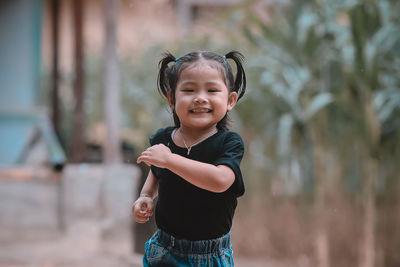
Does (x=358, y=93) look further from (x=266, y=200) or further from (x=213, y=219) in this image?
(x=213, y=219)

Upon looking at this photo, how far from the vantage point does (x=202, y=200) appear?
36.0 inches

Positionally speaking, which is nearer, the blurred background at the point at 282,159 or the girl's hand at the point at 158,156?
the girl's hand at the point at 158,156

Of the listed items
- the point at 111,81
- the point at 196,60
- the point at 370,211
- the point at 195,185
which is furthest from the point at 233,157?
the point at 111,81

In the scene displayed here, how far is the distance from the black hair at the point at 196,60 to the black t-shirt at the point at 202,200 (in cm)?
7

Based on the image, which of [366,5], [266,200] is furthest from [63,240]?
[366,5]

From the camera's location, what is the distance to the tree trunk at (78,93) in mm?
3764

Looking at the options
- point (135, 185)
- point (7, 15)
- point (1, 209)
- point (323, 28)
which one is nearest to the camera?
point (323, 28)

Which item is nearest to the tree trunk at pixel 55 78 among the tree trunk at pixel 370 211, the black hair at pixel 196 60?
the tree trunk at pixel 370 211

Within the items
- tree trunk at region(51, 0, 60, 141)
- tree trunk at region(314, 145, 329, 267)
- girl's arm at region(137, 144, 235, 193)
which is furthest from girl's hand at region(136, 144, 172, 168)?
tree trunk at region(51, 0, 60, 141)

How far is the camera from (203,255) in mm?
919

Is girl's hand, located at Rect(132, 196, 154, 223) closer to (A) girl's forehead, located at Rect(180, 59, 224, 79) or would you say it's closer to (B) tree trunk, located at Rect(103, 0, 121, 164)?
(A) girl's forehead, located at Rect(180, 59, 224, 79)

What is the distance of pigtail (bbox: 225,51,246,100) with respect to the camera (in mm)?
985

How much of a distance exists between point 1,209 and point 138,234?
1321 mm

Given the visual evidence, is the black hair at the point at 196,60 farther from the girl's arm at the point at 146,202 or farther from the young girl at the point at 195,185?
the girl's arm at the point at 146,202
